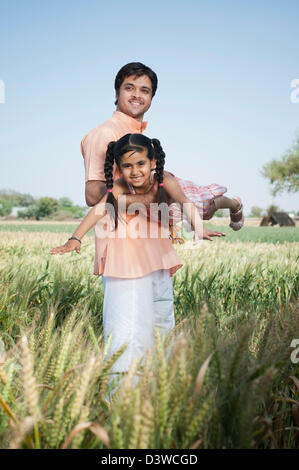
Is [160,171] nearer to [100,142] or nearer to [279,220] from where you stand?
[100,142]

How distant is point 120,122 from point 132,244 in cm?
64

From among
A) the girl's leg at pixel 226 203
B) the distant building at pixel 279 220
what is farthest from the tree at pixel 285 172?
the girl's leg at pixel 226 203

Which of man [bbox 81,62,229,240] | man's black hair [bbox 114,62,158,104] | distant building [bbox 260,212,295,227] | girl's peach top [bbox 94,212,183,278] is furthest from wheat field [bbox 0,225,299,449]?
distant building [bbox 260,212,295,227]

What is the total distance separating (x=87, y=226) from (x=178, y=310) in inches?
52.8

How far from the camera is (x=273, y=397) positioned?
1.19 metres

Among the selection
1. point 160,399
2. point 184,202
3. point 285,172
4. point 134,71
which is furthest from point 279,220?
point 160,399

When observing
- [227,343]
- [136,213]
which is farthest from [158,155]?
[227,343]

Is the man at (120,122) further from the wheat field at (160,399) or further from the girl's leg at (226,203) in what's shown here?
the wheat field at (160,399)

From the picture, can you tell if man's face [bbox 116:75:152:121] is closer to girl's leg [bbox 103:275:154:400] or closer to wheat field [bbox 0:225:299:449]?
girl's leg [bbox 103:275:154:400]

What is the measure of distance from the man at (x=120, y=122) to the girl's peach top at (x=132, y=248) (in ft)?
0.70

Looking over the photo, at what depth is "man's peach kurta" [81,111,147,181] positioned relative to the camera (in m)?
1.88

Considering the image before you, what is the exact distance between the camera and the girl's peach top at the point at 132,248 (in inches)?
65.8

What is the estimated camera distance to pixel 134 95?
6.48 feet

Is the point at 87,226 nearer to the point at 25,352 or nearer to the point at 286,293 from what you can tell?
the point at 25,352
